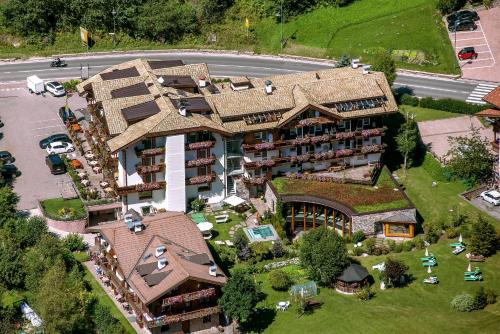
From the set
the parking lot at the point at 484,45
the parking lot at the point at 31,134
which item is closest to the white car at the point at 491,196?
the parking lot at the point at 484,45

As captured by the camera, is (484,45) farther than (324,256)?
Yes

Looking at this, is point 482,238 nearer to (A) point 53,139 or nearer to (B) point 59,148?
(B) point 59,148

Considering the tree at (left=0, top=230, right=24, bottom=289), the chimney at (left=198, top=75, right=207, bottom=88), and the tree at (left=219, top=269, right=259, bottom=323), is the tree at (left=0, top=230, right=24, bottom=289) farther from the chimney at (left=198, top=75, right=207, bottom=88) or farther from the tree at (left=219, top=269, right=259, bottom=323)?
the chimney at (left=198, top=75, right=207, bottom=88)

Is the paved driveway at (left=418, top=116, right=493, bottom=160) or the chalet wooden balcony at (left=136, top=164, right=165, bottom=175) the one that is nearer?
the chalet wooden balcony at (left=136, top=164, right=165, bottom=175)

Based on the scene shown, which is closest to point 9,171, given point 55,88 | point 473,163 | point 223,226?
point 55,88

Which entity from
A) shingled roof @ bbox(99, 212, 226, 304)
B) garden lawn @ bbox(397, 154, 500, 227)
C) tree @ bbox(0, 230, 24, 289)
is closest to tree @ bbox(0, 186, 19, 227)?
tree @ bbox(0, 230, 24, 289)

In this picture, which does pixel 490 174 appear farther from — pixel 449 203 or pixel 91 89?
pixel 91 89
